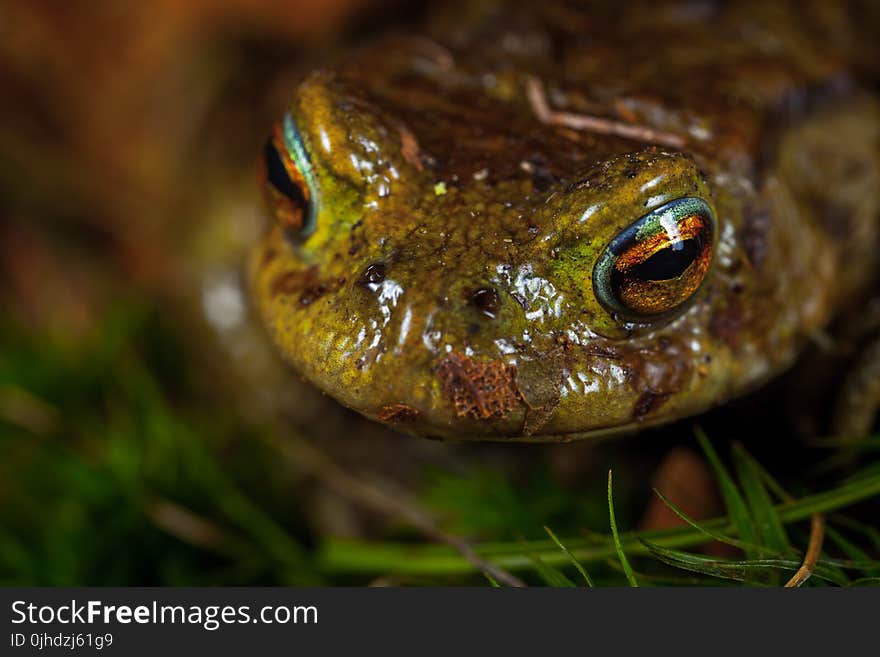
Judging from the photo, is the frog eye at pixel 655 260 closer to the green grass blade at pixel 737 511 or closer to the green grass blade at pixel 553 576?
the green grass blade at pixel 737 511

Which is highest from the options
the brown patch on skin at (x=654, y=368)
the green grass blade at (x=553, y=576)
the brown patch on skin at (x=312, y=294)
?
the brown patch on skin at (x=312, y=294)

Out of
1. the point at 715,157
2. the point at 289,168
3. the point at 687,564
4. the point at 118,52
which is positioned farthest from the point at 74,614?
the point at 118,52

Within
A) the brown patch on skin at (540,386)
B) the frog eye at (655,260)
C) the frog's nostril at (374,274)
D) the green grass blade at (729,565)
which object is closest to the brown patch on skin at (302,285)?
the frog's nostril at (374,274)

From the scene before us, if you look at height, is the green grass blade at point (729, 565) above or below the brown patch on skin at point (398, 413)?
below

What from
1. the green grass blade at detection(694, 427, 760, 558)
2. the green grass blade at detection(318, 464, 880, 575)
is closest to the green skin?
the green grass blade at detection(694, 427, 760, 558)

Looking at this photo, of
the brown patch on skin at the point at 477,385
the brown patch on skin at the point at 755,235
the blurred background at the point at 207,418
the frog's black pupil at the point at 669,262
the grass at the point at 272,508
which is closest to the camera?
the brown patch on skin at the point at 477,385

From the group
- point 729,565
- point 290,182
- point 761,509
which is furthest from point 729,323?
point 290,182

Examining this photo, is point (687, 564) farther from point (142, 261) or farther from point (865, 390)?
point (142, 261)
